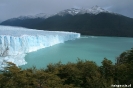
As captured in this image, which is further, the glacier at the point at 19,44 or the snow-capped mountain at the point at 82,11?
the snow-capped mountain at the point at 82,11

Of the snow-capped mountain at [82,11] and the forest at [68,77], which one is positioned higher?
the snow-capped mountain at [82,11]

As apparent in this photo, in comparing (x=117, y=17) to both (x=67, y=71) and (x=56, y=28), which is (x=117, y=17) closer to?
(x=56, y=28)

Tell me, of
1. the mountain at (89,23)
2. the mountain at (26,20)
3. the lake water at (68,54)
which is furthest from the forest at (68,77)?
the mountain at (26,20)

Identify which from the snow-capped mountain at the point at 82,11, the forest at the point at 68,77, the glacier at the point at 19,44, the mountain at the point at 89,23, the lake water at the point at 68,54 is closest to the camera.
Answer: the forest at the point at 68,77

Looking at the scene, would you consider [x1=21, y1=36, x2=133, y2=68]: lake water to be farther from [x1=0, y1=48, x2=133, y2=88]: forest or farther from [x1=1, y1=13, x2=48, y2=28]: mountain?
[x1=1, y1=13, x2=48, y2=28]: mountain

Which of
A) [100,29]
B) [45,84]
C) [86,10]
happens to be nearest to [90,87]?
[45,84]

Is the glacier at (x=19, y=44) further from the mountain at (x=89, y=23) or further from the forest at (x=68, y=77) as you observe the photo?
the mountain at (x=89, y=23)

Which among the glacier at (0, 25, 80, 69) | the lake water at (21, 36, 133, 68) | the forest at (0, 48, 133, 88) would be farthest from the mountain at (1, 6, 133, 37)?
the forest at (0, 48, 133, 88)
